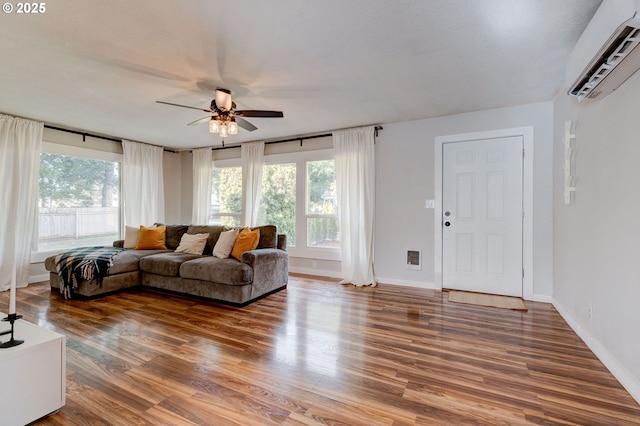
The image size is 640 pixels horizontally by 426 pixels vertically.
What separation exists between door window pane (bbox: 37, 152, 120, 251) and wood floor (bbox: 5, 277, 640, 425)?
1678 millimetres

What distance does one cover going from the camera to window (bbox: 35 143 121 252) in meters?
4.63

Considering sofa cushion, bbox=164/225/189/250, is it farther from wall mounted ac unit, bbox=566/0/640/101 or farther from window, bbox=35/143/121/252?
wall mounted ac unit, bbox=566/0/640/101

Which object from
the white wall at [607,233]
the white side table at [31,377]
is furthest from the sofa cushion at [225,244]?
the white wall at [607,233]

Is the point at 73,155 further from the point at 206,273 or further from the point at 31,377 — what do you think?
the point at 31,377

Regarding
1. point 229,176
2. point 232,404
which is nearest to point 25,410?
point 232,404

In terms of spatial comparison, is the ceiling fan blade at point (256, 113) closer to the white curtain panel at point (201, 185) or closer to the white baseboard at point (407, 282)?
the white baseboard at point (407, 282)

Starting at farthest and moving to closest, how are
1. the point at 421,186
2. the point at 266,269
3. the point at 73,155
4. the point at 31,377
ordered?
the point at 73,155 < the point at 421,186 < the point at 266,269 < the point at 31,377

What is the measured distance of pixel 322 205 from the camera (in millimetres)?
5113

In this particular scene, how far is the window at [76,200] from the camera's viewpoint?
182 inches

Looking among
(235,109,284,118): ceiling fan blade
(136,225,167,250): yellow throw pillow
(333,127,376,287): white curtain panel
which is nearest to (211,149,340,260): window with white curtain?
(333,127,376,287): white curtain panel

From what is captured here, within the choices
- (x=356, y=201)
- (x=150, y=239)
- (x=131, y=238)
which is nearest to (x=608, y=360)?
(x=356, y=201)

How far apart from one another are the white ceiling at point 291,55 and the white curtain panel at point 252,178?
1594 mm

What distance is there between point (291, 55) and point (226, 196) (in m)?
4.09

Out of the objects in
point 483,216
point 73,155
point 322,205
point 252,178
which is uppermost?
point 73,155
